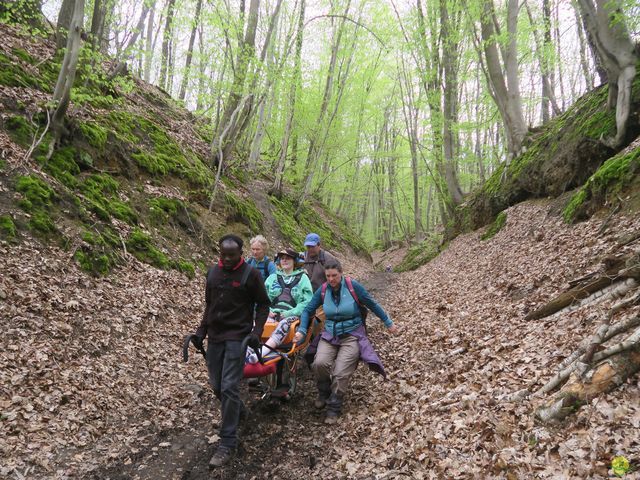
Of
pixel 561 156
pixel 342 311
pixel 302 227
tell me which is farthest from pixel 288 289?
pixel 302 227

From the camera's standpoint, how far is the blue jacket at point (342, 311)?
5.46 meters

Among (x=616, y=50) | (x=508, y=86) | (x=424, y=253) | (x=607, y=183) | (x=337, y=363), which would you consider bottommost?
(x=337, y=363)

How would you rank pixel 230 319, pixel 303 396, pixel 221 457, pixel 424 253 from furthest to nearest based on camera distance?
pixel 424 253
pixel 303 396
pixel 230 319
pixel 221 457

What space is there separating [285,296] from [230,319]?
1647mm

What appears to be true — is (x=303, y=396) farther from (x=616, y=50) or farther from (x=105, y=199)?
(x=616, y=50)

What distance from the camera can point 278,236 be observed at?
16328 mm

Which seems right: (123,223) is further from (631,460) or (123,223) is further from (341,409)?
(631,460)

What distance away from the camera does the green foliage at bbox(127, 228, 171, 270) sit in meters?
8.50

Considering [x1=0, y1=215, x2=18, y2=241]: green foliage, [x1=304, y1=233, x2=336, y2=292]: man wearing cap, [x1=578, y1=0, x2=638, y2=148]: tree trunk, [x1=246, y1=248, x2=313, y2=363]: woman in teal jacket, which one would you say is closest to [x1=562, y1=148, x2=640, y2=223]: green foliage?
[x1=578, y1=0, x2=638, y2=148]: tree trunk

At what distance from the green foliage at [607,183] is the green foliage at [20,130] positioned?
449 inches

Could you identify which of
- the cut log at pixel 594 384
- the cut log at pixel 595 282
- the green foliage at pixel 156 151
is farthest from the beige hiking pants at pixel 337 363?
the green foliage at pixel 156 151

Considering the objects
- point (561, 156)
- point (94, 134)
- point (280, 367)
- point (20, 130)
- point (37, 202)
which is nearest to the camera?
point (280, 367)

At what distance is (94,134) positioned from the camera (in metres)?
9.74

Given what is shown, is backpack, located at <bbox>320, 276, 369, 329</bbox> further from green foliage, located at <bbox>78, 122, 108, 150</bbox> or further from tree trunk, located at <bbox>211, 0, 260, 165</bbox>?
tree trunk, located at <bbox>211, 0, 260, 165</bbox>
